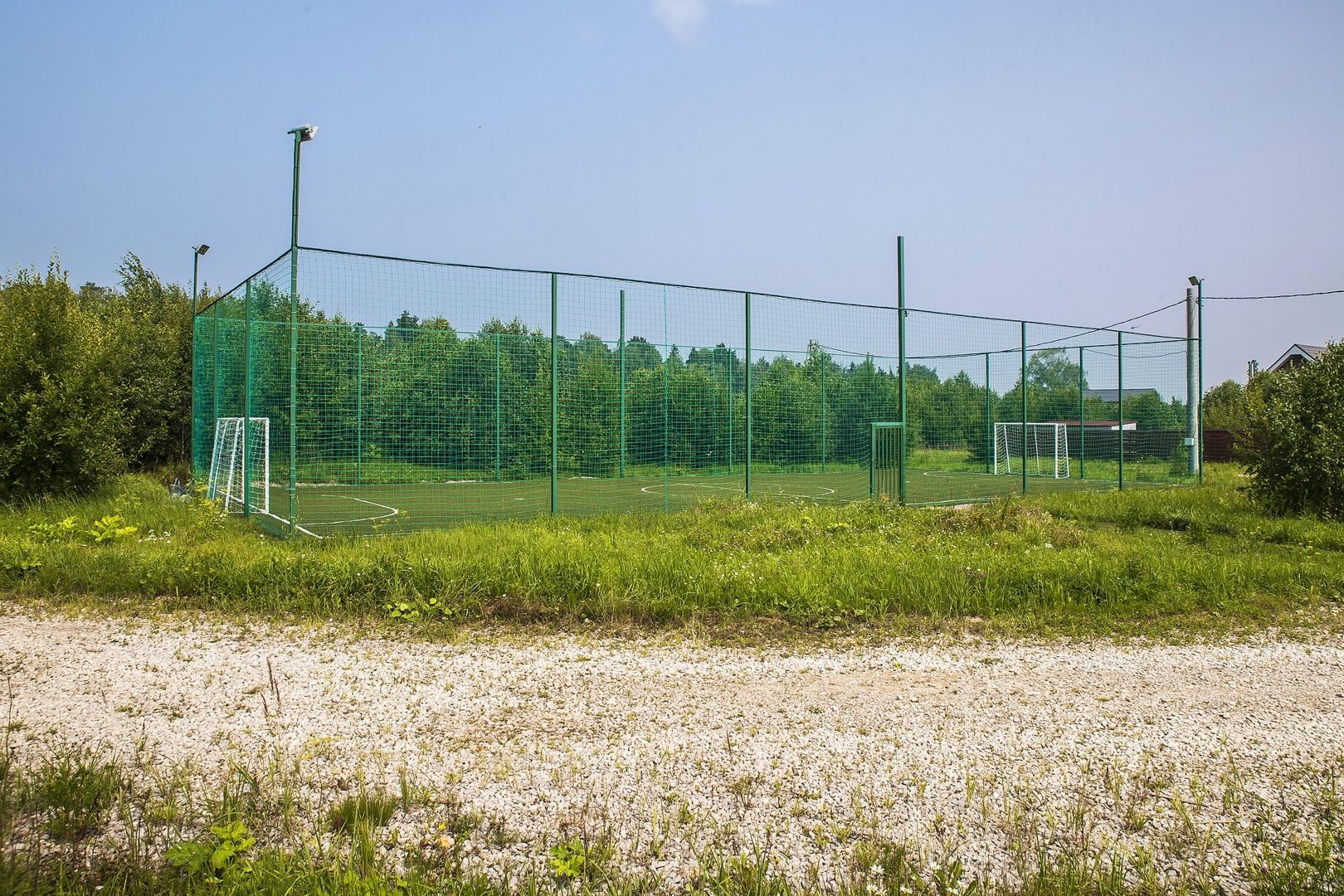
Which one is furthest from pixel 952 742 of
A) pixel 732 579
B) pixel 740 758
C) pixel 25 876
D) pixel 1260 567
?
pixel 1260 567

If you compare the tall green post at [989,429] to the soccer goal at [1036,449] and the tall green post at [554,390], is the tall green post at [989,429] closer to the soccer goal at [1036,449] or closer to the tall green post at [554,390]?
the soccer goal at [1036,449]

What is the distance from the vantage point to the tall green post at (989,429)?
531 inches

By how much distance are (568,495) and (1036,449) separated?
9.57 m

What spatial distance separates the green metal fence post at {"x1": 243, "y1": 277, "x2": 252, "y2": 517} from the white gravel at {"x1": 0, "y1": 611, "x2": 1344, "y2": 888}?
366cm

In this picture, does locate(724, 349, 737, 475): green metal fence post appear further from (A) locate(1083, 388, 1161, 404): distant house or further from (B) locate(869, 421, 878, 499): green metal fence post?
(A) locate(1083, 388, 1161, 404): distant house

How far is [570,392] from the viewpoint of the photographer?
11062 millimetres

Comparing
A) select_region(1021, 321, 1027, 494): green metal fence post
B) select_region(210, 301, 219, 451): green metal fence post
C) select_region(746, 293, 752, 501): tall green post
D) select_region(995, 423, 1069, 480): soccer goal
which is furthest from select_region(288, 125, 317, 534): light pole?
select_region(995, 423, 1069, 480): soccer goal

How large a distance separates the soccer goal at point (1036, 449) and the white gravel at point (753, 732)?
420 inches

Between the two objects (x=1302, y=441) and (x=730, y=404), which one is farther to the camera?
(x=730, y=404)

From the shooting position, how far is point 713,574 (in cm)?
511

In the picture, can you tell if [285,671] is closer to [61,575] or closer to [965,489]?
[61,575]

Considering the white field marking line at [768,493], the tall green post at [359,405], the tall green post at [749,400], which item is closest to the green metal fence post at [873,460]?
the white field marking line at [768,493]

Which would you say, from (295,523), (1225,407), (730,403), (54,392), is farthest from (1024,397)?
(1225,407)

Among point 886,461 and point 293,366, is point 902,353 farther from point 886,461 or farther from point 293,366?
point 293,366
